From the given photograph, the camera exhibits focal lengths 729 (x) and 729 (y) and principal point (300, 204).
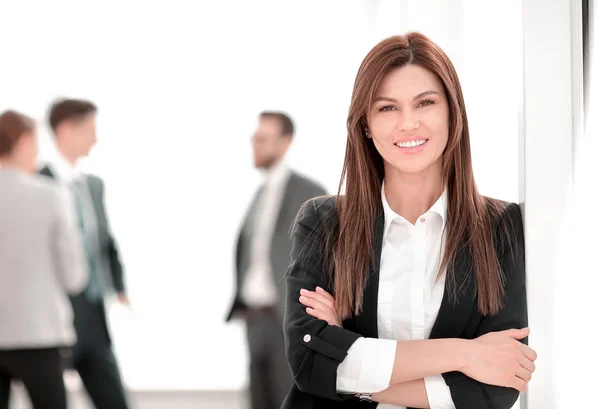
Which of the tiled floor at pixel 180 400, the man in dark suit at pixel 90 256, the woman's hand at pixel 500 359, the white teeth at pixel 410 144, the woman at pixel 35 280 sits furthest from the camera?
the tiled floor at pixel 180 400

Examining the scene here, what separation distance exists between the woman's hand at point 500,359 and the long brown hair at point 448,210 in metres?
0.06

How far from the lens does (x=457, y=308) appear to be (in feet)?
4.88

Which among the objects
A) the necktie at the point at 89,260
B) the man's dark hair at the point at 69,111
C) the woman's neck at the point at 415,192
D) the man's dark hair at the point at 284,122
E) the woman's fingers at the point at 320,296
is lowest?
the necktie at the point at 89,260

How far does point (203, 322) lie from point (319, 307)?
10.2 feet

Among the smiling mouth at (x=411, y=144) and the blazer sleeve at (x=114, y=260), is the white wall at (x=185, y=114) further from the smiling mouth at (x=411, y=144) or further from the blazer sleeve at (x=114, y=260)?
the smiling mouth at (x=411, y=144)

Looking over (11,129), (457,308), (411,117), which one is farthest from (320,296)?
(11,129)

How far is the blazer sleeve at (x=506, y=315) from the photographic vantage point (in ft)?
4.75

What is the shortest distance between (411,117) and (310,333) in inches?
19.5

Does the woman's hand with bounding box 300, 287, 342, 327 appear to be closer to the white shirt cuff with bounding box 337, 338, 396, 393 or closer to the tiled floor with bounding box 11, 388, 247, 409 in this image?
the white shirt cuff with bounding box 337, 338, 396, 393

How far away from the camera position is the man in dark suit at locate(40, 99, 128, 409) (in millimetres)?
3305

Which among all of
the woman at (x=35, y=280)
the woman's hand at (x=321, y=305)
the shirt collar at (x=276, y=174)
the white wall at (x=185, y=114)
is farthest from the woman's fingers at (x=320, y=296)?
the white wall at (x=185, y=114)

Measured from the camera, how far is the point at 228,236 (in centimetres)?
453

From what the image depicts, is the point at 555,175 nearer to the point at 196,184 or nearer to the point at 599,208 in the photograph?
the point at 599,208

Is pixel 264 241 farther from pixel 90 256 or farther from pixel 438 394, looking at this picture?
pixel 438 394
